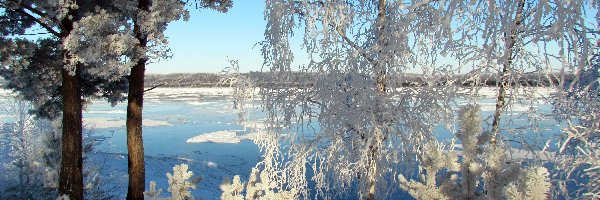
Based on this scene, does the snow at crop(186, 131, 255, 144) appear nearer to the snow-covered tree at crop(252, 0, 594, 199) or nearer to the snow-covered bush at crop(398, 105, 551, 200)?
the snow-covered tree at crop(252, 0, 594, 199)

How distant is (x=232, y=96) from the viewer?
6.74 metres

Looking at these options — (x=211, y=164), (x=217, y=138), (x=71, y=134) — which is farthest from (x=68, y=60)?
(x=217, y=138)

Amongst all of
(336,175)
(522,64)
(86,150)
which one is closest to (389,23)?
(522,64)

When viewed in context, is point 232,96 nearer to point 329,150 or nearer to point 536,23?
point 329,150

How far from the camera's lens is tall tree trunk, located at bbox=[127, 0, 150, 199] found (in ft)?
27.4

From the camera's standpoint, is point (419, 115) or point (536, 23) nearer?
point (536, 23)

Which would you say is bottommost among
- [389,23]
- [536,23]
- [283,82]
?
[283,82]

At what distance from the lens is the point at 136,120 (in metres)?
8.49

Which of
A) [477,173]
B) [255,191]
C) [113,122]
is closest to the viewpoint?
[477,173]

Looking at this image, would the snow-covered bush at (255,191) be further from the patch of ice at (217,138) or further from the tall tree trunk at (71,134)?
the patch of ice at (217,138)

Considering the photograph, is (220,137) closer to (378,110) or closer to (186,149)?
(186,149)

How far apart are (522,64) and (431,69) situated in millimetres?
1228

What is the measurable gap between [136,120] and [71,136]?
1.32 meters


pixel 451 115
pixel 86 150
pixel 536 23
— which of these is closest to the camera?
pixel 536 23
